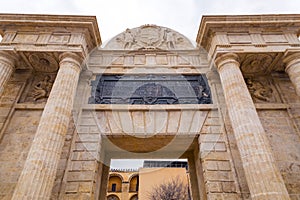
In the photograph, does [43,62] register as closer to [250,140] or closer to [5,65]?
[5,65]

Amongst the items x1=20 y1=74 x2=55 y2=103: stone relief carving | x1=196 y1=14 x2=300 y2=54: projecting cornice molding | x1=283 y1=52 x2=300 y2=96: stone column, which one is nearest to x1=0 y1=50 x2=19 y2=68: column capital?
x1=20 y1=74 x2=55 y2=103: stone relief carving

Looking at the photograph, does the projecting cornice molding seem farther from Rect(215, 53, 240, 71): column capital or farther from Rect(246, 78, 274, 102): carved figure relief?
Rect(246, 78, 274, 102): carved figure relief

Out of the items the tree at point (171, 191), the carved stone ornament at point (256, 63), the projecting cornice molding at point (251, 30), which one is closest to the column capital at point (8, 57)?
the projecting cornice molding at point (251, 30)

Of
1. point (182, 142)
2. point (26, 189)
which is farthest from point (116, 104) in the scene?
point (26, 189)

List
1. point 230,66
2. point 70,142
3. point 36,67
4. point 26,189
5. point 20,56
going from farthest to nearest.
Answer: point 36,67 < point 20,56 < point 230,66 < point 70,142 < point 26,189

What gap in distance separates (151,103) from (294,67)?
468cm

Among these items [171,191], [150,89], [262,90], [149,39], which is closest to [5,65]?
[150,89]

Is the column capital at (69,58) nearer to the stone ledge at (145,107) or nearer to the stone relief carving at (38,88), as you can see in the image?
the stone relief carving at (38,88)

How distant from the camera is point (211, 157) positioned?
6.11m

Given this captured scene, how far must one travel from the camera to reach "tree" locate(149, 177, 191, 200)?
23078mm

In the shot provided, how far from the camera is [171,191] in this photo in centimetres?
2305

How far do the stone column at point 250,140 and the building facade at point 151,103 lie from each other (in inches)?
1.1

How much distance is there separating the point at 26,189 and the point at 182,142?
4488mm

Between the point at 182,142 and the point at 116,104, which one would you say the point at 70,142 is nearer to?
the point at 116,104
